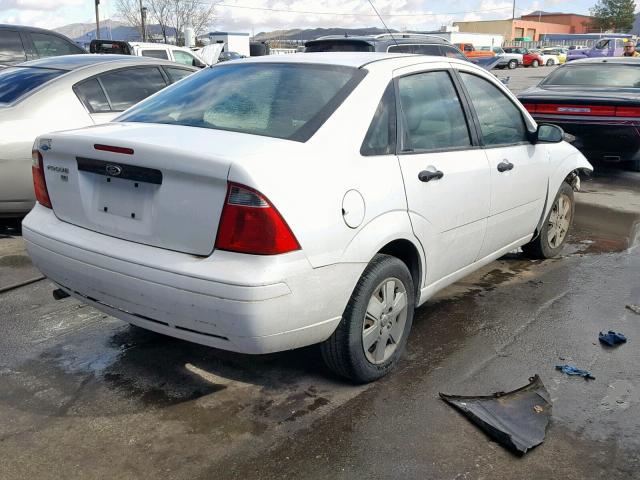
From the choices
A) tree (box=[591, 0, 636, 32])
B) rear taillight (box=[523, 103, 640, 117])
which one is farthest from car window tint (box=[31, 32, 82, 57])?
tree (box=[591, 0, 636, 32])

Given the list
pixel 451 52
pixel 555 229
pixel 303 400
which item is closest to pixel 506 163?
pixel 555 229

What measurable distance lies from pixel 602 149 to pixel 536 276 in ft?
13.3

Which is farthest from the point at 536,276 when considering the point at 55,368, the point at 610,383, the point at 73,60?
the point at 73,60

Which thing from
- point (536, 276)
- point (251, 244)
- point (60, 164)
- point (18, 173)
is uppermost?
point (60, 164)

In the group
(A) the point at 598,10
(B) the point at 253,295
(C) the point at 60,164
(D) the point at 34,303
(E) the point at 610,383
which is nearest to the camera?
(B) the point at 253,295

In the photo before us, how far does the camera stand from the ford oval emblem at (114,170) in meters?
2.98

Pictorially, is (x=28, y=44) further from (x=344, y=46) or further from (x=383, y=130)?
(x=383, y=130)

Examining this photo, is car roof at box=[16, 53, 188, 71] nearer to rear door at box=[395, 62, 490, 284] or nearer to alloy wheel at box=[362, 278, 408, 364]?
rear door at box=[395, 62, 490, 284]

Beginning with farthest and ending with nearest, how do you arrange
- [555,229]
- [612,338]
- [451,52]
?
[451,52]
[555,229]
[612,338]

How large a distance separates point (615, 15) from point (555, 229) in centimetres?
8745

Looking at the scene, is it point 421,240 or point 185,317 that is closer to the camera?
point 185,317

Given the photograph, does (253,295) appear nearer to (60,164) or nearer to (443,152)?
(60,164)

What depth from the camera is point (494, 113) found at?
442 centimetres

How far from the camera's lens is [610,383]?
3490 millimetres
